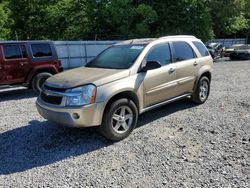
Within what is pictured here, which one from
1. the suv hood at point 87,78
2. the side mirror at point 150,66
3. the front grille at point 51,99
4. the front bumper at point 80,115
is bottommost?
the front bumper at point 80,115

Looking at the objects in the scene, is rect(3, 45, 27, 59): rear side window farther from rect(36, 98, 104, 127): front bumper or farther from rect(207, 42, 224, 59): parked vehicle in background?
rect(207, 42, 224, 59): parked vehicle in background

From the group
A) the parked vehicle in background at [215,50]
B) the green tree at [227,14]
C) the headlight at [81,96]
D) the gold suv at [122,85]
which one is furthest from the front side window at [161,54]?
the green tree at [227,14]

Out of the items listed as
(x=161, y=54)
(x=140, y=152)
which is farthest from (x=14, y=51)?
(x=140, y=152)

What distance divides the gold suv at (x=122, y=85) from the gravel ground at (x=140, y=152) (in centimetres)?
45

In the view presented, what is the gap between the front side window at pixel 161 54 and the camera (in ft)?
16.1

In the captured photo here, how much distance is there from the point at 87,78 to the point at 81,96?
40cm

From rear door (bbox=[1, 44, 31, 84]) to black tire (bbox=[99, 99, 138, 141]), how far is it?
15.5 ft

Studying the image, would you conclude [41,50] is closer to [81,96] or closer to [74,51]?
[81,96]

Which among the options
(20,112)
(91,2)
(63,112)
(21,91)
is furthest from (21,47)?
(91,2)

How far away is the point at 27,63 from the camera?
7.75 m

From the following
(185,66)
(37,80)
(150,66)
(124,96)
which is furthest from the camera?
(37,80)

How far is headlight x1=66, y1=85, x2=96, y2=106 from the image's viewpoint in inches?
153

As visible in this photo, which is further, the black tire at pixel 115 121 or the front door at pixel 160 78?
the front door at pixel 160 78

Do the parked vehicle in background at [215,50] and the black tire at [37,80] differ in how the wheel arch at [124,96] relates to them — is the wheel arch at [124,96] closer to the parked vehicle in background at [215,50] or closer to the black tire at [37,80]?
the black tire at [37,80]
